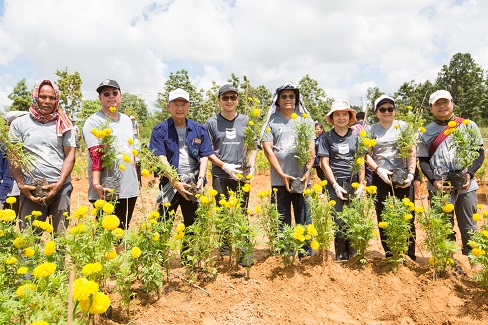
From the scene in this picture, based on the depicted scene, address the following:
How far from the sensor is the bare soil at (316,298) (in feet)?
8.46

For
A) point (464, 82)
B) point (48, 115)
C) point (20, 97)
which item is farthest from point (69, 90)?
point (464, 82)

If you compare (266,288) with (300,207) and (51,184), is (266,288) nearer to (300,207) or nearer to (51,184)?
(300,207)

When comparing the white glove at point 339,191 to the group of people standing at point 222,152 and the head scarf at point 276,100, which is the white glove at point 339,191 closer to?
the group of people standing at point 222,152

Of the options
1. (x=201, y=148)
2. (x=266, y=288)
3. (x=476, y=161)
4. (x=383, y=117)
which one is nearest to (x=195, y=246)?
(x=266, y=288)

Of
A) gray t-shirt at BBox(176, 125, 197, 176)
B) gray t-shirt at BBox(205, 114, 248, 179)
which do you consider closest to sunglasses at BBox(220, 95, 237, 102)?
gray t-shirt at BBox(205, 114, 248, 179)

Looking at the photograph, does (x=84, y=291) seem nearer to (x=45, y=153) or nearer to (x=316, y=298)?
(x=316, y=298)

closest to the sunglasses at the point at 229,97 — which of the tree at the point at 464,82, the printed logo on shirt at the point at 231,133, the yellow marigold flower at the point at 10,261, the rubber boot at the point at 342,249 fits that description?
the printed logo on shirt at the point at 231,133

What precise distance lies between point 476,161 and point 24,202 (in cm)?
471

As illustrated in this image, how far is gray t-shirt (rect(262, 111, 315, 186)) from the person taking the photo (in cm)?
379

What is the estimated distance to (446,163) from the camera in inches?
142

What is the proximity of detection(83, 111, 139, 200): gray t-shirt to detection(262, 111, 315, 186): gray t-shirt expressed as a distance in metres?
1.51

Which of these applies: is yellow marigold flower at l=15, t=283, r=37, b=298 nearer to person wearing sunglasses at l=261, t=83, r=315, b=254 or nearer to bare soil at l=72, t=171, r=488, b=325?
bare soil at l=72, t=171, r=488, b=325

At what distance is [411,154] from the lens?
3.70 meters

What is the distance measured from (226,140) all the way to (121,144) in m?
1.22
